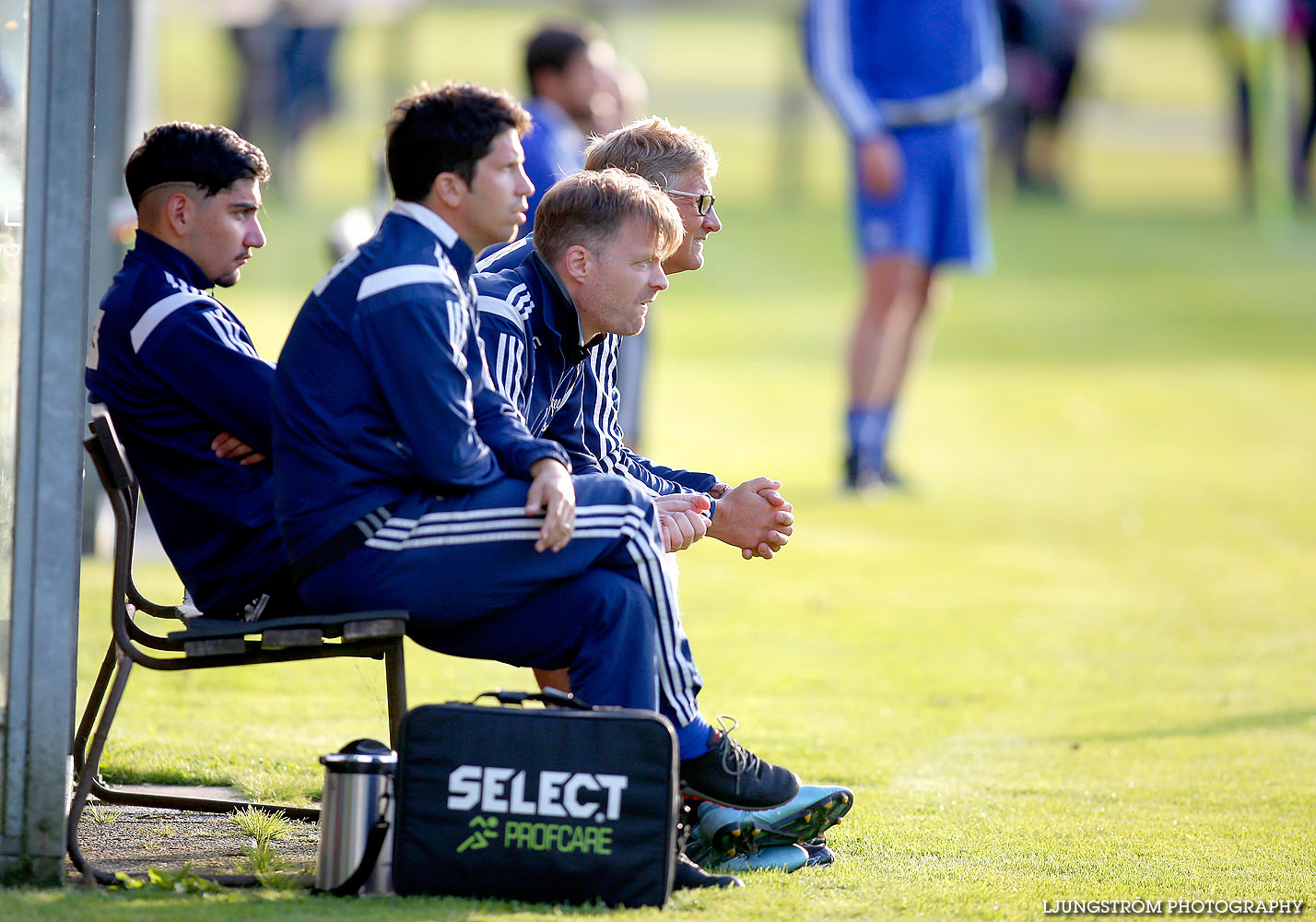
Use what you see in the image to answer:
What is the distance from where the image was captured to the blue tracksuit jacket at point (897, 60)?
A: 337 inches

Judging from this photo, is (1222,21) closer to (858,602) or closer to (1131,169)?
(1131,169)

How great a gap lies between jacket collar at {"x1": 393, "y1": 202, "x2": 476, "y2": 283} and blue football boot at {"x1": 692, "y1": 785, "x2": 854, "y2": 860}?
119 centimetres

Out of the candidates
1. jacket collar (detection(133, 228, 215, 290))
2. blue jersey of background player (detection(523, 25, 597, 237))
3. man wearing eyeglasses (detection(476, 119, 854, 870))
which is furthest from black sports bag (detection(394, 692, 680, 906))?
blue jersey of background player (detection(523, 25, 597, 237))

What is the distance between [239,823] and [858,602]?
3.20 meters

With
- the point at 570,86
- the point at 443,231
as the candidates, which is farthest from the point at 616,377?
the point at 570,86

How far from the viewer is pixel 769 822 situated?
11.8ft

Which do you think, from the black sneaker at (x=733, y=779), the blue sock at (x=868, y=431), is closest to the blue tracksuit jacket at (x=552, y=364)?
the black sneaker at (x=733, y=779)

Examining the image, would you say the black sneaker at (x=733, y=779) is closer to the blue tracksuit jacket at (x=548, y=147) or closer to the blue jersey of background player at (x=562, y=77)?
the blue tracksuit jacket at (x=548, y=147)

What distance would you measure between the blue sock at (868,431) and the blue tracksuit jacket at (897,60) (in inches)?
51.9

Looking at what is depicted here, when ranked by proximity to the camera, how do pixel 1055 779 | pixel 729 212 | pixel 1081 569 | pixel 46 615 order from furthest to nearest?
pixel 729 212 → pixel 1081 569 → pixel 1055 779 → pixel 46 615

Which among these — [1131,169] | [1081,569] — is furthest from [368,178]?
[1081,569]

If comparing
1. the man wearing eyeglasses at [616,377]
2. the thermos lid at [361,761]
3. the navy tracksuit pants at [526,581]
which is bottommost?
the thermos lid at [361,761]

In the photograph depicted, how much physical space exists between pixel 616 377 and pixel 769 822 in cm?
A: 110

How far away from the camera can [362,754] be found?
3258 mm
